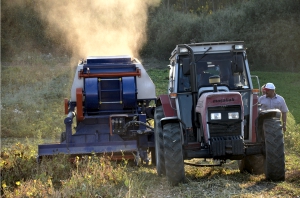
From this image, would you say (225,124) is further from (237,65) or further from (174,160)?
(237,65)

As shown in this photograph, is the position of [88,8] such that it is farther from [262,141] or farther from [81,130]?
[262,141]

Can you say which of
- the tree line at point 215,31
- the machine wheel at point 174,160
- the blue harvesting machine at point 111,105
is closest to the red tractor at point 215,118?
the machine wheel at point 174,160

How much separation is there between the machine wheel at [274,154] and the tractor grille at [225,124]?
18.2 inches

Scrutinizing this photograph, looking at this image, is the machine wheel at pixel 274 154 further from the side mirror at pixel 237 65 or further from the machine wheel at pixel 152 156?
the machine wheel at pixel 152 156

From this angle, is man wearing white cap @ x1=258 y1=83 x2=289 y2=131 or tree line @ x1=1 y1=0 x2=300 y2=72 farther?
tree line @ x1=1 y1=0 x2=300 y2=72

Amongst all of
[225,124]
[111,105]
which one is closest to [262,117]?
[225,124]

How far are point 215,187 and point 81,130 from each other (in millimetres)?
4298

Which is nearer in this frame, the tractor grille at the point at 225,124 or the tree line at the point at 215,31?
the tractor grille at the point at 225,124

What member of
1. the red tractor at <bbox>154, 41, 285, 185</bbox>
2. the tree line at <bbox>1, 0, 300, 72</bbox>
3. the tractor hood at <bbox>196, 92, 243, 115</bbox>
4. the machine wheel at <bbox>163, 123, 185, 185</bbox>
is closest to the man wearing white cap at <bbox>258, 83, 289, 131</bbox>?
the red tractor at <bbox>154, 41, 285, 185</bbox>

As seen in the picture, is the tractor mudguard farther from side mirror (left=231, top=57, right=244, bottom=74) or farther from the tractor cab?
side mirror (left=231, top=57, right=244, bottom=74)

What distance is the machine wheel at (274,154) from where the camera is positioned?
7.97 m

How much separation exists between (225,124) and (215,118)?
19 cm

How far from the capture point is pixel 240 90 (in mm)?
8836

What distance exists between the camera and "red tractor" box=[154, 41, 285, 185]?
7.97 m
